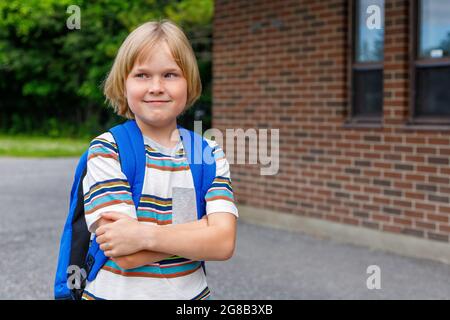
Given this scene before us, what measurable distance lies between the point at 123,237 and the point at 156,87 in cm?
44

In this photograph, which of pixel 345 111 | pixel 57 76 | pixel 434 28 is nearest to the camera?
pixel 434 28

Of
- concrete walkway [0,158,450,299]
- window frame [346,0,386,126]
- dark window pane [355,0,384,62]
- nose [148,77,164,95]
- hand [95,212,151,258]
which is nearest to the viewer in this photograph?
hand [95,212,151,258]

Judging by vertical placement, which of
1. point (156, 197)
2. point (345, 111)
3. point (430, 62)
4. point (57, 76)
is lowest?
point (156, 197)

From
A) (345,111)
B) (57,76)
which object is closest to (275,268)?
(345,111)

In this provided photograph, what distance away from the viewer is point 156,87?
1.87 metres

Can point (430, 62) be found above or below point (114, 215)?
above

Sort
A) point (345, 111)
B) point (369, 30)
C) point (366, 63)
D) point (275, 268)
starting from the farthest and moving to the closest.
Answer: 1. point (345, 111)
2. point (366, 63)
3. point (369, 30)
4. point (275, 268)

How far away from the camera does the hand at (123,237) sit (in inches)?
69.7

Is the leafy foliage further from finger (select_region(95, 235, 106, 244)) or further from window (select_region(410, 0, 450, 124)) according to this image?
finger (select_region(95, 235, 106, 244))

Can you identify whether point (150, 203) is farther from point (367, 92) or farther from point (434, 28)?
point (367, 92)

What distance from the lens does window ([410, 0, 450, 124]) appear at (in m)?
6.60

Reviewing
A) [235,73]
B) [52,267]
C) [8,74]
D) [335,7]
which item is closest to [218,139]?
[235,73]

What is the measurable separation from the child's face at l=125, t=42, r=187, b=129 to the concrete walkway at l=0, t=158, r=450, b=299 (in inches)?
138

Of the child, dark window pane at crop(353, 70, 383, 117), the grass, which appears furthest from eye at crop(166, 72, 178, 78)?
the grass
